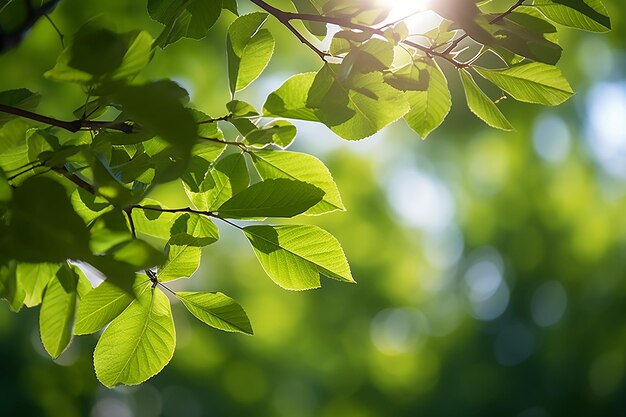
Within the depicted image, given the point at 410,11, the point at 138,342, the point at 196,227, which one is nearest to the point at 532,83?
the point at 410,11

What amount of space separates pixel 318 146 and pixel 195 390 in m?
2.55

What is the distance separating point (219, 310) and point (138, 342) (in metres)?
0.09

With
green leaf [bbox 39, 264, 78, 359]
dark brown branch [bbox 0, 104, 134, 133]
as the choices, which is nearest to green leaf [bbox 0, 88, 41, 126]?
dark brown branch [bbox 0, 104, 134, 133]

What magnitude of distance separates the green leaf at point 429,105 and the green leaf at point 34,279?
419 millimetres

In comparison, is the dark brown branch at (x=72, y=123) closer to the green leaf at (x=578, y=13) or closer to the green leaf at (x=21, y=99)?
the green leaf at (x=21, y=99)

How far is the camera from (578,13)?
2.28 ft

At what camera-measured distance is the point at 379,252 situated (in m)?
6.65

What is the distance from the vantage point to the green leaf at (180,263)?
2.28 feet

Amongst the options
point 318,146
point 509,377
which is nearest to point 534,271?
point 509,377

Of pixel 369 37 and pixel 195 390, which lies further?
pixel 195 390

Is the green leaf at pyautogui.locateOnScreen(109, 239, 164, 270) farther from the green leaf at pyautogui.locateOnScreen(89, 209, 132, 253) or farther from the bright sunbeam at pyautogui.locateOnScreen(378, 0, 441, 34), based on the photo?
the bright sunbeam at pyautogui.locateOnScreen(378, 0, 441, 34)

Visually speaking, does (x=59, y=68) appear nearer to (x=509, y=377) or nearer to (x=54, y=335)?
(x=54, y=335)

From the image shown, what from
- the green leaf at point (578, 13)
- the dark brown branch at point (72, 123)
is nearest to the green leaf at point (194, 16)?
the dark brown branch at point (72, 123)

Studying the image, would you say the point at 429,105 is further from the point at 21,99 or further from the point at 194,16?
the point at 21,99
